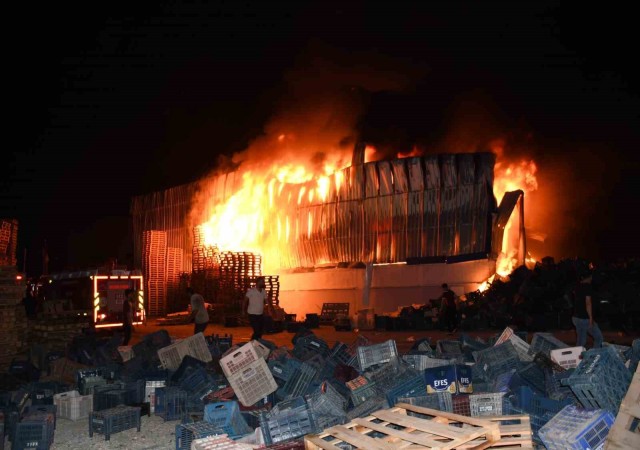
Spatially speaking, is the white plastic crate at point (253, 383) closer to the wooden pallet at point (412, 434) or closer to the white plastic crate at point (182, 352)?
the wooden pallet at point (412, 434)

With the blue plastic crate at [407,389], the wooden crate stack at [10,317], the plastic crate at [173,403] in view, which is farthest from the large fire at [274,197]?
the blue plastic crate at [407,389]

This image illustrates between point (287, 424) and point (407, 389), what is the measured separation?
65.9 inches

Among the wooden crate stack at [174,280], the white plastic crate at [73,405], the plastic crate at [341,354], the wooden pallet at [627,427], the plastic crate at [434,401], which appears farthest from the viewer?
the wooden crate stack at [174,280]

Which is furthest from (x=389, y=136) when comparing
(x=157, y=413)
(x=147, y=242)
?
(x=157, y=413)

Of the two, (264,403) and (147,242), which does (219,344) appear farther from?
(147,242)

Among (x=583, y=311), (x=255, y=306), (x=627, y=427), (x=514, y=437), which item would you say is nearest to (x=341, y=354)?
(x=255, y=306)

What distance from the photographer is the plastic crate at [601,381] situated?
6027 mm

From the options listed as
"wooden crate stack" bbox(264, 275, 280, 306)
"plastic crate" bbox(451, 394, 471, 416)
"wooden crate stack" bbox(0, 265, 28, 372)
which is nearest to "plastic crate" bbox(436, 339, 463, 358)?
"plastic crate" bbox(451, 394, 471, 416)

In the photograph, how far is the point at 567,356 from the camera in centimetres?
822

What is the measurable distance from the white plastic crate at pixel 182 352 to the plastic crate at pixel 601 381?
7.20 metres

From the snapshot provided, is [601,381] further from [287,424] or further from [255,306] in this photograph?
[255,306]

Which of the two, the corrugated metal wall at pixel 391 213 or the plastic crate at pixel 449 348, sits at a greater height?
the corrugated metal wall at pixel 391 213

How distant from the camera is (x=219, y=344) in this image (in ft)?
40.7

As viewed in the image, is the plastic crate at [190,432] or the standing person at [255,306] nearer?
the plastic crate at [190,432]
